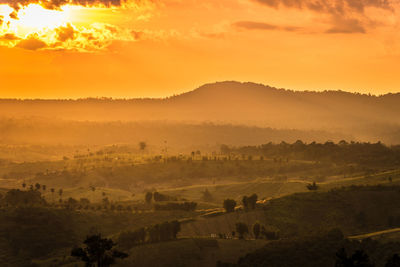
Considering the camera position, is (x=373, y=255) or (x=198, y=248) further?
(x=198, y=248)

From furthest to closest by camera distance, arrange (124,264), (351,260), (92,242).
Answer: (124,264), (92,242), (351,260)

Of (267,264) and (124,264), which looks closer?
(267,264)

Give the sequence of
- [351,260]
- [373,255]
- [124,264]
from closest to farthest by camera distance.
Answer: [351,260] < [373,255] < [124,264]

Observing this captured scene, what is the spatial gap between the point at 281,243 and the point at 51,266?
2615 inches

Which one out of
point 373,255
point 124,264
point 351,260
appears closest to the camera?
point 351,260

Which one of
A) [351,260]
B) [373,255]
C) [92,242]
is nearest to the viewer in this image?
[351,260]

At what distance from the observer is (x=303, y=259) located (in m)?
173

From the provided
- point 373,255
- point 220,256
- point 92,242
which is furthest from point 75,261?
point 373,255

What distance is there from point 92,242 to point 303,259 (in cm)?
6813

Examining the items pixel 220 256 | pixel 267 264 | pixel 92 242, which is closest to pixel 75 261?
pixel 220 256

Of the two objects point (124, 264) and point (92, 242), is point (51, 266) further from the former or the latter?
point (92, 242)

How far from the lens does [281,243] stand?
18612 cm

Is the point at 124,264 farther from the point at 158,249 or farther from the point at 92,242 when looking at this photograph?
the point at 92,242

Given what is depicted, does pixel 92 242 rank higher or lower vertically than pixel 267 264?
higher
